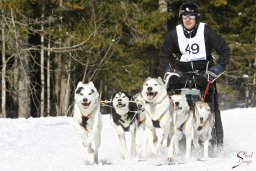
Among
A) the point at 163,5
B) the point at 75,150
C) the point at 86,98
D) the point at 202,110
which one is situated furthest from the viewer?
the point at 163,5

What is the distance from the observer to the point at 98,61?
1970cm

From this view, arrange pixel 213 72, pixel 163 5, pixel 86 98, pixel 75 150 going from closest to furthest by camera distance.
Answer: pixel 86 98, pixel 213 72, pixel 75 150, pixel 163 5

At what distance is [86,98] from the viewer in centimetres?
605

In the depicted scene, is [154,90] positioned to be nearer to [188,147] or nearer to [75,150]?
[188,147]

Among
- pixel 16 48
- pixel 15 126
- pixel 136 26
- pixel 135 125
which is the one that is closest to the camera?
pixel 135 125

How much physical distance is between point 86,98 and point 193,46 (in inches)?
62.7

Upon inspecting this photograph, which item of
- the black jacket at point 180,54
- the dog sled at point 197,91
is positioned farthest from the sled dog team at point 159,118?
the black jacket at point 180,54

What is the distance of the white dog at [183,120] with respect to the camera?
6180mm

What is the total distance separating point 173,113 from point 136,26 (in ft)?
40.9

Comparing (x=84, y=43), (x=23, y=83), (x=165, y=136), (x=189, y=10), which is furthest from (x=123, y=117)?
(x=23, y=83)

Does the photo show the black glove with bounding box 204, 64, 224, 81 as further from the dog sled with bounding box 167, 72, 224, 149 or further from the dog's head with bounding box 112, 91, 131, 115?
the dog's head with bounding box 112, 91, 131, 115

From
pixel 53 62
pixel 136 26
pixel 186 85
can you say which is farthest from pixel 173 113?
pixel 53 62

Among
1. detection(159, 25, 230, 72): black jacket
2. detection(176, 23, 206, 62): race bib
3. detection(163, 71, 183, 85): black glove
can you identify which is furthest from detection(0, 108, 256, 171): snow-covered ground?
detection(176, 23, 206, 62): race bib

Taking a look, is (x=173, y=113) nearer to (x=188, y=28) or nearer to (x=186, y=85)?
(x=186, y=85)
